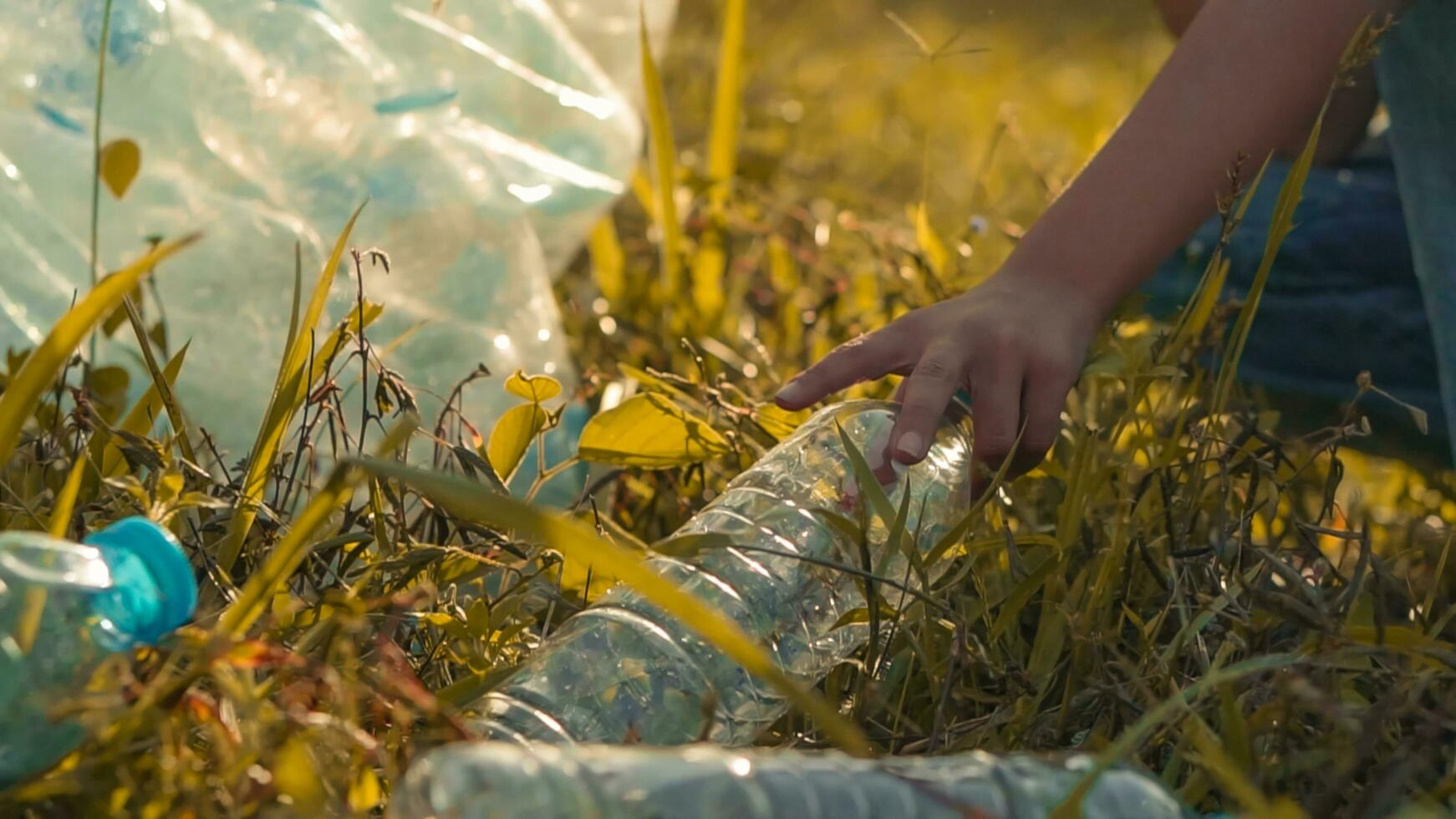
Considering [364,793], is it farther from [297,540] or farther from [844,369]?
[844,369]

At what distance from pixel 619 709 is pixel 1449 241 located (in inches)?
41.3

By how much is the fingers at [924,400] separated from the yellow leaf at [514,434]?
291 millimetres

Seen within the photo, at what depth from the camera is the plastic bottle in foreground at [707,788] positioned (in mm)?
721

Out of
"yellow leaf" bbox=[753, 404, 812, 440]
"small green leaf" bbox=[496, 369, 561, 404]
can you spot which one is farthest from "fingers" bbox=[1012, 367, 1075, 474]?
"small green leaf" bbox=[496, 369, 561, 404]

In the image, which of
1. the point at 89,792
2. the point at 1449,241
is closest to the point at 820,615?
the point at 89,792

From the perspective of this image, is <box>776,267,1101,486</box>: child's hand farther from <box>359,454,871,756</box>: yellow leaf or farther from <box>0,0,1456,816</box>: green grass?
<box>359,454,871,756</box>: yellow leaf

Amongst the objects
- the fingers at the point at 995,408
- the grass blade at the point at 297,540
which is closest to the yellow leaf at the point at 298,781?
the grass blade at the point at 297,540

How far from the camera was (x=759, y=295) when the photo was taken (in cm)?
214

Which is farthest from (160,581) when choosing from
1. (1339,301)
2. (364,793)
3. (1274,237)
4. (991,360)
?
(1339,301)

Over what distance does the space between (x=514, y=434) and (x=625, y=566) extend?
0.43m

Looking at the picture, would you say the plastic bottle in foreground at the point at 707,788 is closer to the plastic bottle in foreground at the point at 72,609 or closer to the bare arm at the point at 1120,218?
the plastic bottle in foreground at the point at 72,609

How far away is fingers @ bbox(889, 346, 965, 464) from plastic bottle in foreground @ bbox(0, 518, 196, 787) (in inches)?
21.8

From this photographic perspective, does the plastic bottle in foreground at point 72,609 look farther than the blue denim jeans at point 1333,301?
No

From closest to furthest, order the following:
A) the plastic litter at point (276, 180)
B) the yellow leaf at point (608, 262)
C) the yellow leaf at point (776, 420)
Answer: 1. the yellow leaf at point (776, 420)
2. the plastic litter at point (276, 180)
3. the yellow leaf at point (608, 262)
